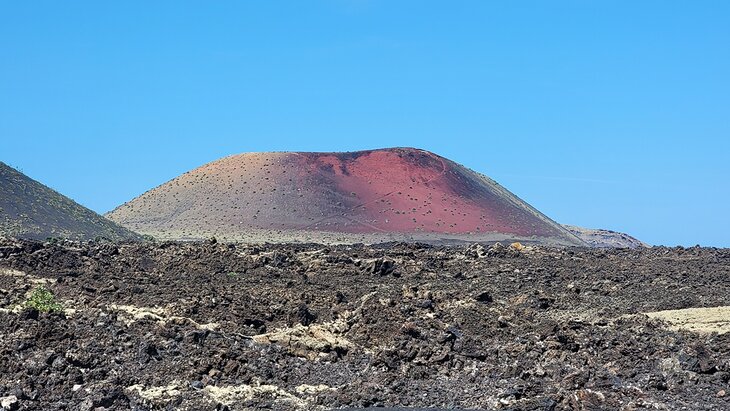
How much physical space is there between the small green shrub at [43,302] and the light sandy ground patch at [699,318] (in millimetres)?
11137

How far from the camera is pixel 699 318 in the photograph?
71.6 ft

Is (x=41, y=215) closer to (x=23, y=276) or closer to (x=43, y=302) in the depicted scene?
(x=23, y=276)

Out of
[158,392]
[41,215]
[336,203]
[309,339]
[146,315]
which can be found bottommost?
[158,392]

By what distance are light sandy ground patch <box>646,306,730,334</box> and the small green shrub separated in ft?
36.5

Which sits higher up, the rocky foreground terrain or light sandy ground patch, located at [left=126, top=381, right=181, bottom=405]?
the rocky foreground terrain

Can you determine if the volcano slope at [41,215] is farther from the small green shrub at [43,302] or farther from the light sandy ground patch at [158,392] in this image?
the light sandy ground patch at [158,392]

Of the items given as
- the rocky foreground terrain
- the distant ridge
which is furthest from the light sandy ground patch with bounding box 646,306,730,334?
the distant ridge

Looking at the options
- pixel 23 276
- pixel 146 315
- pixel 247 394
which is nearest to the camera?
pixel 247 394

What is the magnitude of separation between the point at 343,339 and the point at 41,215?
34.7 meters

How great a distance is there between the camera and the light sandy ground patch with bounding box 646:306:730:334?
2030cm

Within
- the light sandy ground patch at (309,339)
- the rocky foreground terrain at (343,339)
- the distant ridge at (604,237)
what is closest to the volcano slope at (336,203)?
the distant ridge at (604,237)

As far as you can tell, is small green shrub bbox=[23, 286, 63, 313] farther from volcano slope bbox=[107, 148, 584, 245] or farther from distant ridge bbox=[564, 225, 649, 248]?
distant ridge bbox=[564, 225, 649, 248]

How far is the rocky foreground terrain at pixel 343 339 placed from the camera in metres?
14.7

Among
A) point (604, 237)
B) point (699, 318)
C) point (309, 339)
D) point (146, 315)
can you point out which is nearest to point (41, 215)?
point (146, 315)
